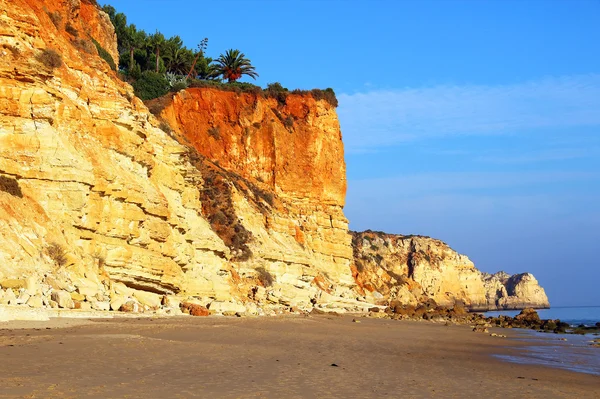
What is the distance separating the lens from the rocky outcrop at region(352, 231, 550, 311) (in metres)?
74.9

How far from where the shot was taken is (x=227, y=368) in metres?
9.52

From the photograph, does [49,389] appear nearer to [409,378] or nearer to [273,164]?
[409,378]

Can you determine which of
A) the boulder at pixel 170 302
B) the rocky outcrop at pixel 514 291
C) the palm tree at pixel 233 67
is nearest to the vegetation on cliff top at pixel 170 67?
the palm tree at pixel 233 67

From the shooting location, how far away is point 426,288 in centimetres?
8662

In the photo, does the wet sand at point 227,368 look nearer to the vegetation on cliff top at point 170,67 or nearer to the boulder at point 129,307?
the boulder at point 129,307

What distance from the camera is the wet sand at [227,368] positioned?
7.48m

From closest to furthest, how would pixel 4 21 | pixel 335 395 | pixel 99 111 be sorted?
pixel 335 395
pixel 4 21
pixel 99 111

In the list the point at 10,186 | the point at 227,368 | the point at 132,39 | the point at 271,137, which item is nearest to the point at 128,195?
the point at 10,186

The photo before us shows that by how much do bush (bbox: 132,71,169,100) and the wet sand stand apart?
113 ft

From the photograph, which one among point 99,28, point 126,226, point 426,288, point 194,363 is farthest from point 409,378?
point 426,288

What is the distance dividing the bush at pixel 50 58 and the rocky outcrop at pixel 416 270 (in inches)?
2045

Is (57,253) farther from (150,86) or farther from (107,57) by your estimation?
(150,86)

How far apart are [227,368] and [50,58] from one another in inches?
678

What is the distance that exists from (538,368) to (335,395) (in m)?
8.06
